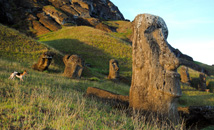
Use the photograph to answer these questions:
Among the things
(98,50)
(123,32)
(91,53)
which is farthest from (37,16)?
(91,53)

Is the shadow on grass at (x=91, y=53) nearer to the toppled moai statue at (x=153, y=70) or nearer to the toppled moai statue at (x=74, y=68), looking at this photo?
the toppled moai statue at (x=74, y=68)

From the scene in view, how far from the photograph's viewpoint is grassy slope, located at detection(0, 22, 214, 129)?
3.92 m

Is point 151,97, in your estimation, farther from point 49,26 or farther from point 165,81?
point 49,26

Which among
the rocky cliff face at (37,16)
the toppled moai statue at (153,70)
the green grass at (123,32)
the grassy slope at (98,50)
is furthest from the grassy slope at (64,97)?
the rocky cliff face at (37,16)

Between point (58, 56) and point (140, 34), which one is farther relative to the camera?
point (58, 56)

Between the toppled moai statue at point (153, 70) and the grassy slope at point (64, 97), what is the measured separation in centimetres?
85

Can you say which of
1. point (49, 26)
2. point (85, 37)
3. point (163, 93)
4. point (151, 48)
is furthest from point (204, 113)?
point (49, 26)

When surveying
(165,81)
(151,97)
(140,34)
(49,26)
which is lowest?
(151,97)

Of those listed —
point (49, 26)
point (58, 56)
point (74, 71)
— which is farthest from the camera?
point (49, 26)

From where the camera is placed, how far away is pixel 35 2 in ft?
282

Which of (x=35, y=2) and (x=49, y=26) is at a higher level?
(x=35, y=2)

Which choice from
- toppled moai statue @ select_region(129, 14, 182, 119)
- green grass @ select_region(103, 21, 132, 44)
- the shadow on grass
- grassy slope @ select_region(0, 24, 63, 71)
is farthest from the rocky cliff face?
toppled moai statue @ select_region(129, 14, 182, 119)

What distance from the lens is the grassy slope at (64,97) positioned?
392cm

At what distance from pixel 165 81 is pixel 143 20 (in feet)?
8.37
